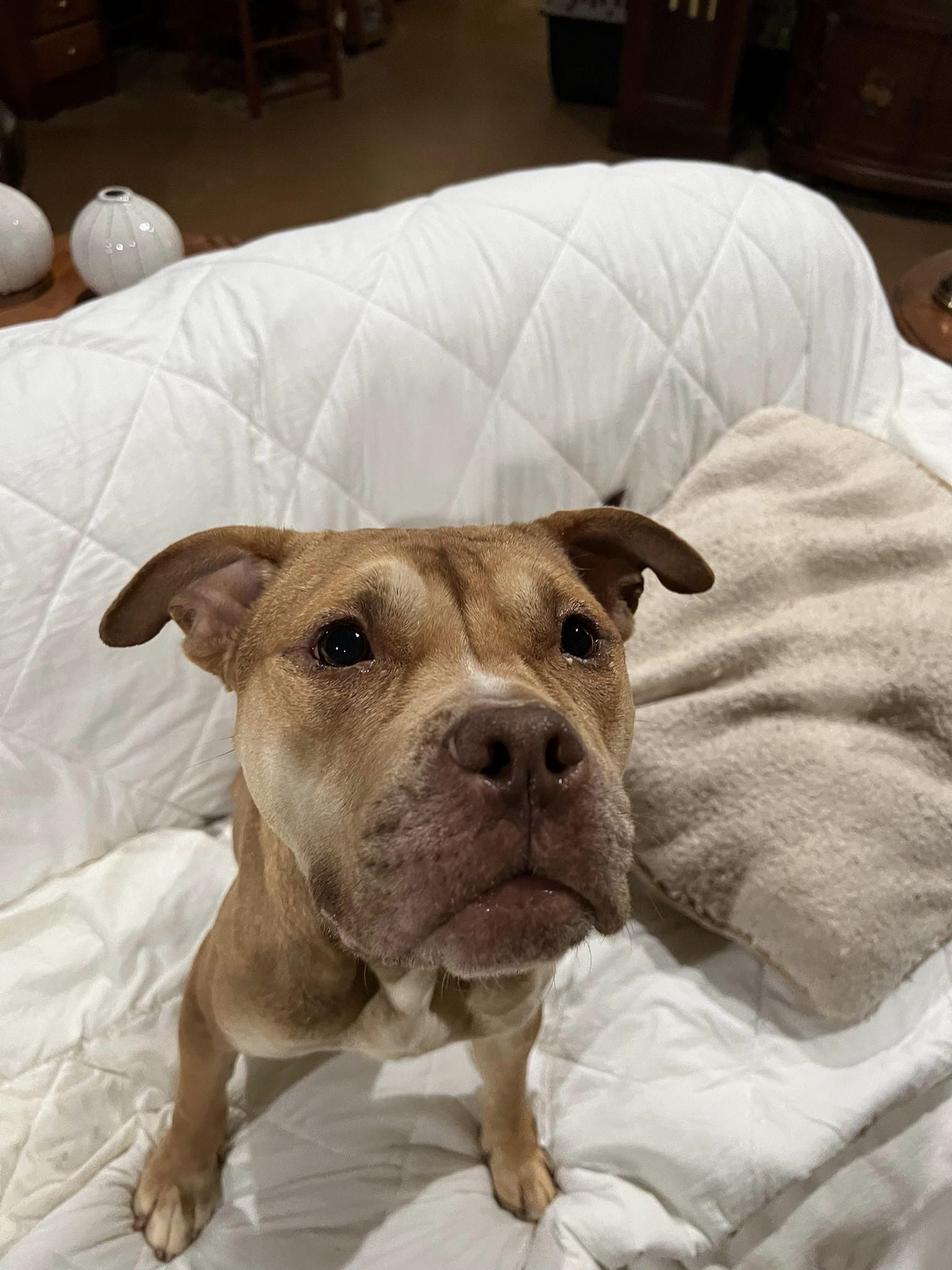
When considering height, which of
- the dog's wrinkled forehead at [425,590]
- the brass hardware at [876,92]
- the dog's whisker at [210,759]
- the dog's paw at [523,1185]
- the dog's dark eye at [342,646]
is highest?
the brass hardware at [876,92]

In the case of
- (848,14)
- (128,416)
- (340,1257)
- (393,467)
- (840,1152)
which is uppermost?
(848,14)

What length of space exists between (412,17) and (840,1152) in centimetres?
677

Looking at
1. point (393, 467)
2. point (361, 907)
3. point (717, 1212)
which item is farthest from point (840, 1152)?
point (393, 467)

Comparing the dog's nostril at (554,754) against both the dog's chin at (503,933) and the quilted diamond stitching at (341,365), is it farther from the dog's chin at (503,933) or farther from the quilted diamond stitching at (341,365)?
the quilted diamond stitching at (341,365)

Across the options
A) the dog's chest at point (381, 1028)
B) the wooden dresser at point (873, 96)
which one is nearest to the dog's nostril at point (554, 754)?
the dog's chest at point (381, 1028)

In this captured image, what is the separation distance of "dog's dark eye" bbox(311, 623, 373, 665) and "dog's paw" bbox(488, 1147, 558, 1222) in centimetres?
89

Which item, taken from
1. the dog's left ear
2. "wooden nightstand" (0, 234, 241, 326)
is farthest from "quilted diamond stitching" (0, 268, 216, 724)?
"wooden nightstand" (0, 234, 241, 326)

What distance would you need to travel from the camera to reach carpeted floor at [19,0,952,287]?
4402 millimetres

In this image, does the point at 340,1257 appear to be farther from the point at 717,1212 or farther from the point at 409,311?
the point at 409,311

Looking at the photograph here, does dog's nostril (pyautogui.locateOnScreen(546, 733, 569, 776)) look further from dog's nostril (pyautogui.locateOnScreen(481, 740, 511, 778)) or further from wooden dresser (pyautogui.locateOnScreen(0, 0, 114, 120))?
wooden dresser (pyautogui.locateOnScreen(0, 0, 114, 120))

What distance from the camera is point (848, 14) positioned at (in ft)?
13.1

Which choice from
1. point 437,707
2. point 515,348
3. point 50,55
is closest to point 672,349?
point 515,348

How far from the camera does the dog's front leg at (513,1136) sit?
144cm

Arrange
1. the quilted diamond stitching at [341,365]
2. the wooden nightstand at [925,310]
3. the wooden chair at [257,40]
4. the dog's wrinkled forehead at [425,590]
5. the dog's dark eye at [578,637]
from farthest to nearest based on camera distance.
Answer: the wooden chair at [257,40]
the wooden nightstand at [925,310]
the quilted diamond stitching at [341,365]
the dog's dark eye at [578,637]
the dog's wrinkled forehead at [425,590]
